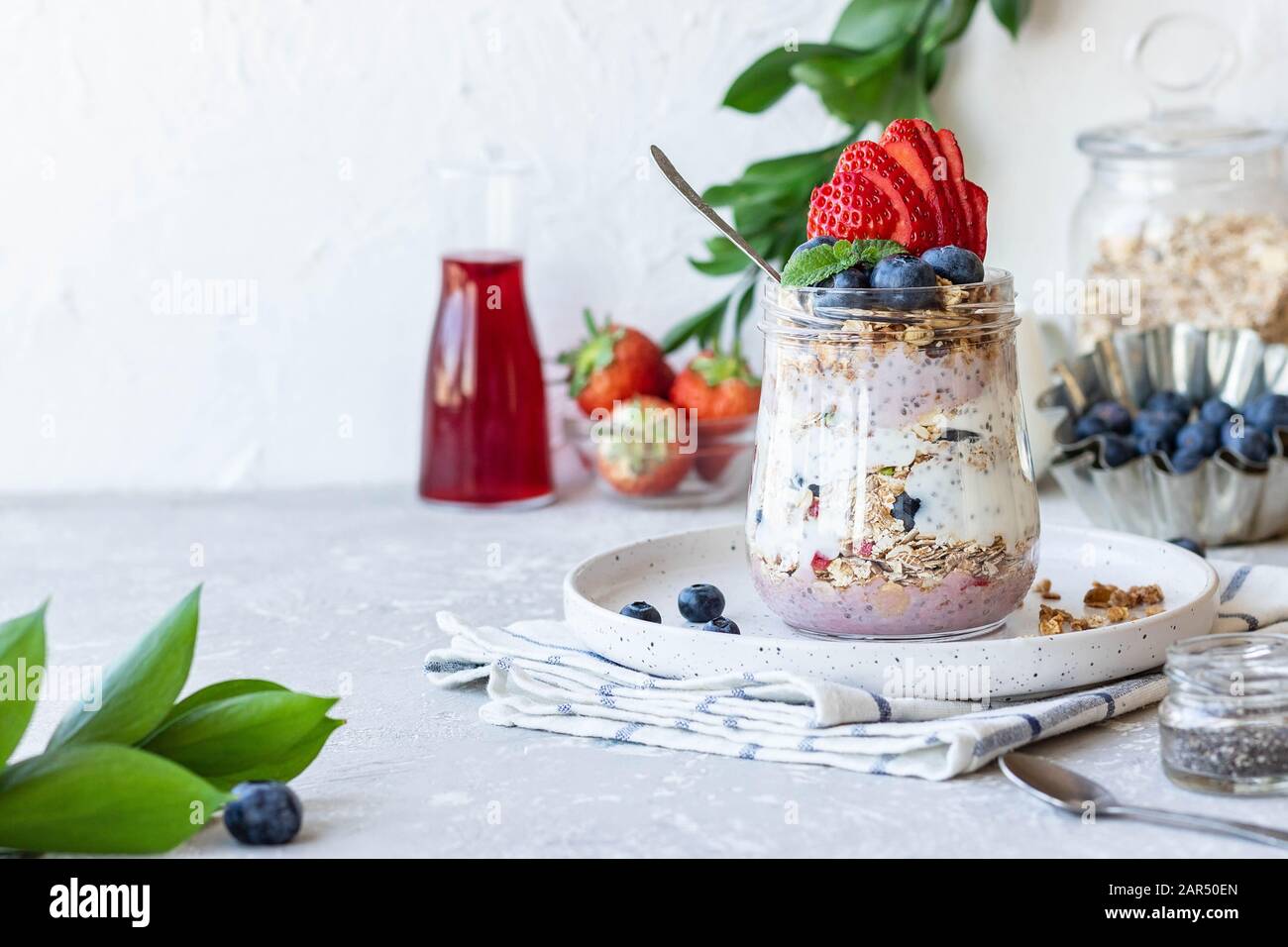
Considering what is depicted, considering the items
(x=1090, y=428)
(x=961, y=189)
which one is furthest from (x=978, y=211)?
(x=1090, y=428)

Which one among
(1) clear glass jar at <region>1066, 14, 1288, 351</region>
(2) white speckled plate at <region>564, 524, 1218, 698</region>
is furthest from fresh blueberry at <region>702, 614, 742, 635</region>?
(1) clear glass jar at <region>1066, 14, 1288, 351</region>

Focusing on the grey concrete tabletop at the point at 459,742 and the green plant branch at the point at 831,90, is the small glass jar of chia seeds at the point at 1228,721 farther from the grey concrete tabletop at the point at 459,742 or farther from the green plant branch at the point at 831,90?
the green plant branch at the point at 831,90

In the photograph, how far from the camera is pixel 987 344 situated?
0.90 metres

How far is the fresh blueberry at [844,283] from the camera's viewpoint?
87 cm

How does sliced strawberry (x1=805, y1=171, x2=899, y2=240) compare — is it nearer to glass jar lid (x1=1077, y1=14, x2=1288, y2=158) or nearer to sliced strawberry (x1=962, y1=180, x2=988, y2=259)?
sliced strawberry (x1=962, y1=180, x2=988, y2=259)

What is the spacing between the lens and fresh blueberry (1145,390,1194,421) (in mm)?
1390

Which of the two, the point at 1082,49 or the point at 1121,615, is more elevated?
the point at 1082,49

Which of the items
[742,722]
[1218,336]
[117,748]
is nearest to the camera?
[117,748]

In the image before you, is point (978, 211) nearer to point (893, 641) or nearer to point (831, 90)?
point (893, 641)

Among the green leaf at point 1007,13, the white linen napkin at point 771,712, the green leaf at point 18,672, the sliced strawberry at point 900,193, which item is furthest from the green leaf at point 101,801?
the green leaf at point 1007,13
